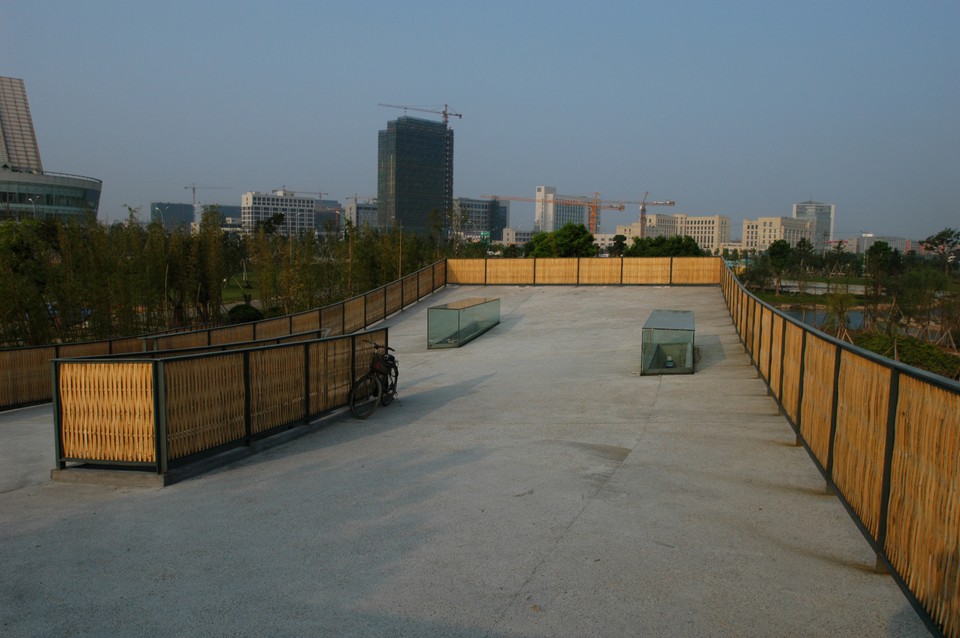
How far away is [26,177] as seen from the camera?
73125 mm

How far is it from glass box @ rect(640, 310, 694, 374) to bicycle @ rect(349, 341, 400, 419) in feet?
17.8

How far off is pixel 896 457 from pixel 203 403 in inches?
272

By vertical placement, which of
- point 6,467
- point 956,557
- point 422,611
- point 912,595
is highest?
point 956,557

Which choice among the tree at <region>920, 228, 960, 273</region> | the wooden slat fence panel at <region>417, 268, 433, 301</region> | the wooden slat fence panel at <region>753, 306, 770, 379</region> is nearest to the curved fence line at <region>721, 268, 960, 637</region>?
the wooden slat fence panel at <region>753, 306, 770, 379</region>

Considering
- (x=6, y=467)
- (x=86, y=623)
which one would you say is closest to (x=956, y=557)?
(x=86, y=623)

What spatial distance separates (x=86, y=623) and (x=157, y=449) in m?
3.29

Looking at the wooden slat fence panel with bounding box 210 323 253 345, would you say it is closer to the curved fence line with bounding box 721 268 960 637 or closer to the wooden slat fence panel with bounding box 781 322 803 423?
the wooden slat fence panel with bounding box 781 322 803 423

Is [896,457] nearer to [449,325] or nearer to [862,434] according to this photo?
[862,434]

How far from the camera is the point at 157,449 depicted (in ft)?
25.0

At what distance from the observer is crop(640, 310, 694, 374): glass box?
48.1 feet

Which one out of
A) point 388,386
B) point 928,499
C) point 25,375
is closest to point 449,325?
point 388,386

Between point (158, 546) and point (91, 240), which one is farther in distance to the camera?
point (91, 240)

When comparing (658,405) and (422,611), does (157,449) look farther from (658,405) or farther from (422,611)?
(658,405)

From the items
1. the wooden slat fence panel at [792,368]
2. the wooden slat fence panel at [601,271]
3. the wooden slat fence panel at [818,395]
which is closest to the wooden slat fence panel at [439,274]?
the wooden slat fence panel at [601,271]
